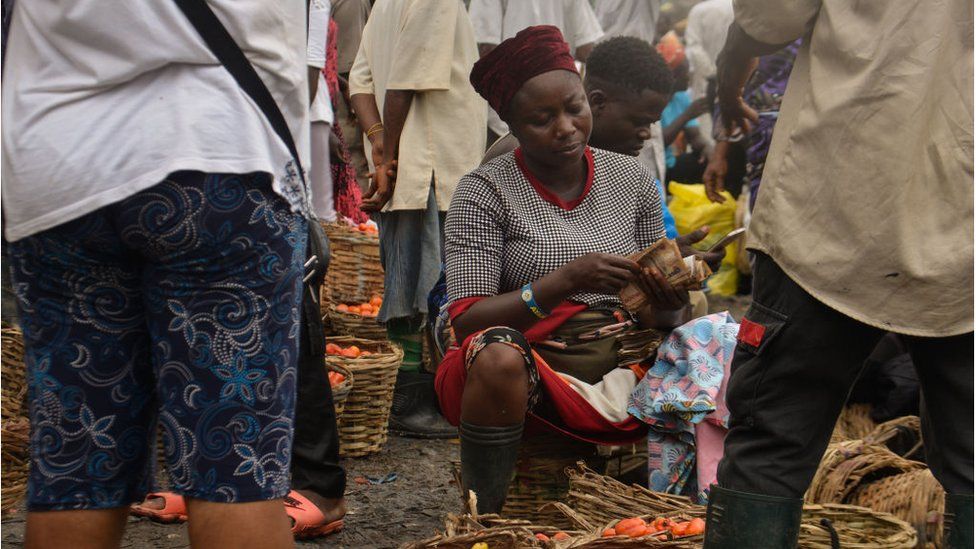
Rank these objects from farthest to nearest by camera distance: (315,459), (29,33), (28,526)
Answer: (315,459) < (28,526) < (29,33)

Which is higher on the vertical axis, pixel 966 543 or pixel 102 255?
pixel 102 255

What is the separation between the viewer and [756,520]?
7.11ft

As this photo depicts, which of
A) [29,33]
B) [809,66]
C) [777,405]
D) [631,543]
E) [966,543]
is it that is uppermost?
[809,66]

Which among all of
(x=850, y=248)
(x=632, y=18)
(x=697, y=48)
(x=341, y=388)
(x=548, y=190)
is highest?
(x=697, y=48)

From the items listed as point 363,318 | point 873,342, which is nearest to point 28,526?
point 873,342

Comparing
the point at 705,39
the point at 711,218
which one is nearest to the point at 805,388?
the point at 711,218

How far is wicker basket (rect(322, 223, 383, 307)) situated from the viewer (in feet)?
18.0

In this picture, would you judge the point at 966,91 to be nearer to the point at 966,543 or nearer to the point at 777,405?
the point at 777,405

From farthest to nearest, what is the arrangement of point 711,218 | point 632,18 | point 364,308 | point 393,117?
point 711,218 → point 632,18 → point 364,308 → point 393,117

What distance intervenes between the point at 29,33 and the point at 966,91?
5.29 feet

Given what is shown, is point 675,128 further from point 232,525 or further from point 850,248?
point 232,525

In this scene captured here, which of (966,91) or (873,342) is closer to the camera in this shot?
(966,91)

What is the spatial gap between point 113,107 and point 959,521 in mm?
1694

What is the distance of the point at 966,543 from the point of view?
2.15m
